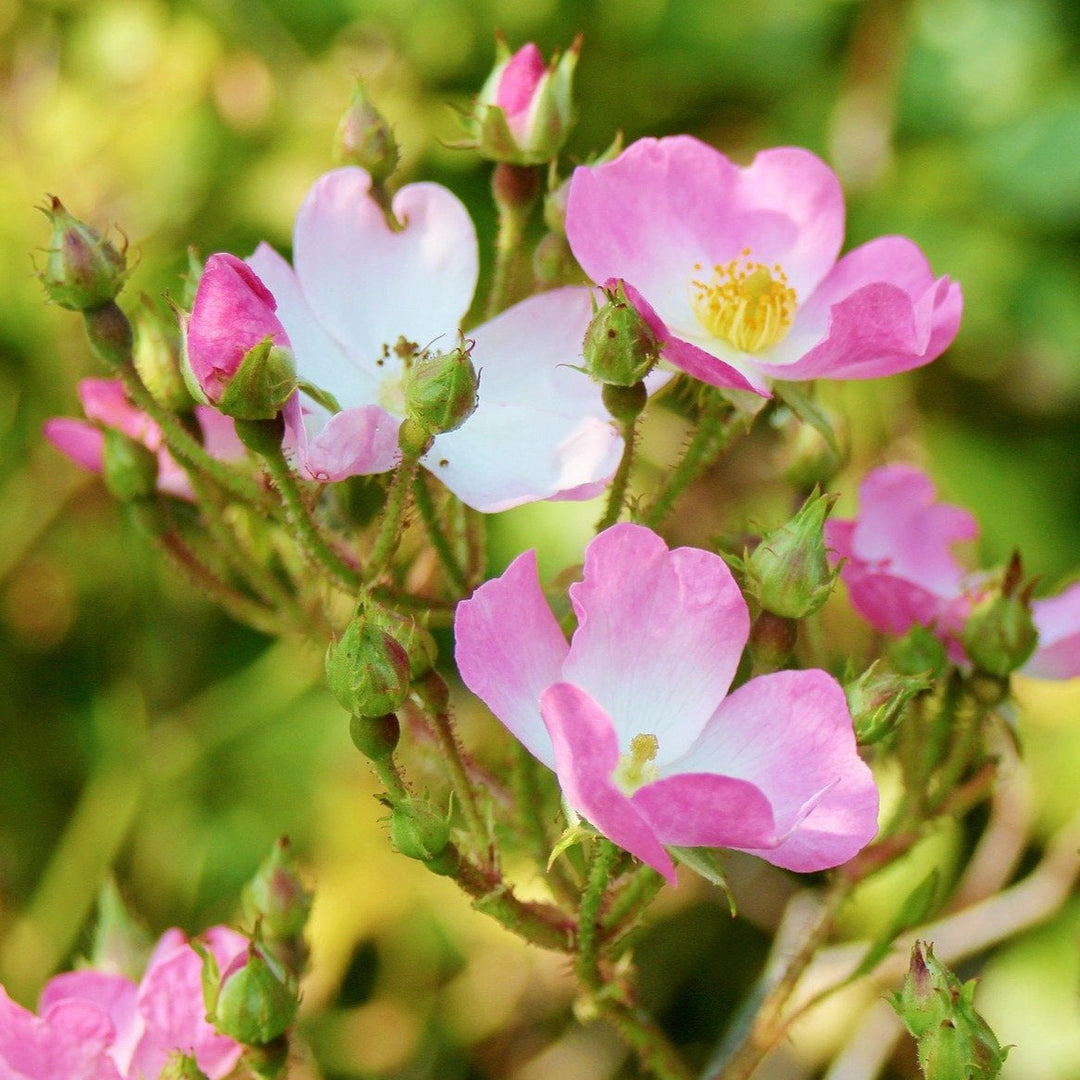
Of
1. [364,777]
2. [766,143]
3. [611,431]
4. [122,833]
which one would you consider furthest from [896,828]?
[766,143]

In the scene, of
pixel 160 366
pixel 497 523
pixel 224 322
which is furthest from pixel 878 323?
pixel 497 523

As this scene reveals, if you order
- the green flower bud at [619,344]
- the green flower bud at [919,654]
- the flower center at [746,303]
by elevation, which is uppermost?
the green flower bud at [619,344]

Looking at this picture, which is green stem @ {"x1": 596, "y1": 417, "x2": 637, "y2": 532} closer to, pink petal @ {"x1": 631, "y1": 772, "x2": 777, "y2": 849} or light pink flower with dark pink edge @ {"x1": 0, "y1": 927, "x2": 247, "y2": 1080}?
pink petal @ {"x1": 631, "y1": 772, "x2": 777, "y2": 849}

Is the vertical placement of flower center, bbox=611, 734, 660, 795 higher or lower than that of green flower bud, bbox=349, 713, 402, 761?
lower

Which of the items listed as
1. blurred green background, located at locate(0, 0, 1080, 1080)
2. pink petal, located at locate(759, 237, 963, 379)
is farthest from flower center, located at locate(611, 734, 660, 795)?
blurred green background, located at locate(0, 0, 1080, 1080)

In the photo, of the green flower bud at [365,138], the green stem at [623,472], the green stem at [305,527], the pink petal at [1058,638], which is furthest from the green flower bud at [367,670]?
the pink petal at [1058,638]

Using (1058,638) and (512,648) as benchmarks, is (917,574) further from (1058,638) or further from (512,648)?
(512,648)

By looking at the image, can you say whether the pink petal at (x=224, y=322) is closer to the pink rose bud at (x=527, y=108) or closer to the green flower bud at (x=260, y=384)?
the green flower bud at (x=260, y=384)
